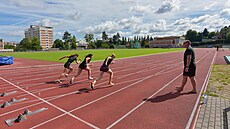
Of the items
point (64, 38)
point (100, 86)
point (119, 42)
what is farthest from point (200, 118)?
point (119, 42)

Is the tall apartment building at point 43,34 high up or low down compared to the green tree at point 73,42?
up

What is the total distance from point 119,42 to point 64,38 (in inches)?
1704

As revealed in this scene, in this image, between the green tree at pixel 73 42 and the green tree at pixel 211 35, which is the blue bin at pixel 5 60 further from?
the green tree at pixel 211 35

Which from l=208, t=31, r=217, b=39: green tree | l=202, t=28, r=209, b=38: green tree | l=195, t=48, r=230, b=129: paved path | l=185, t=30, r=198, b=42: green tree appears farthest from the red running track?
l=208, t=31, r=217, b=39: green tree

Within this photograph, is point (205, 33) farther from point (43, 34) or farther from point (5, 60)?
point (43, 34)

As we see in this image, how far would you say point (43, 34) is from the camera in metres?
149

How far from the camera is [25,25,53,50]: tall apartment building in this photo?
14619cm

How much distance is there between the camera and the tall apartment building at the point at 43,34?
480 feet

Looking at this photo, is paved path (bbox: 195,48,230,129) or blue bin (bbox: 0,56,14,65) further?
blue bin (bbox: 0,56,14,65)

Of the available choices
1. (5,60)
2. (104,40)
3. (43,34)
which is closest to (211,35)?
(104,40)

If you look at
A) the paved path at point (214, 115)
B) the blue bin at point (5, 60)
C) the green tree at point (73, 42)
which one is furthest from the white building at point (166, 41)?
the paved path at point (214, 115)

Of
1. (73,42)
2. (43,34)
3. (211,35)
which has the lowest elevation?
(73,42)

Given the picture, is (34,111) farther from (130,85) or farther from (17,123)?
(130,85)

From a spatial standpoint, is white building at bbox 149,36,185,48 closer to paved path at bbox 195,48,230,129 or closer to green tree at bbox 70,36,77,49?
green tree at bbox 70,36,77,49
